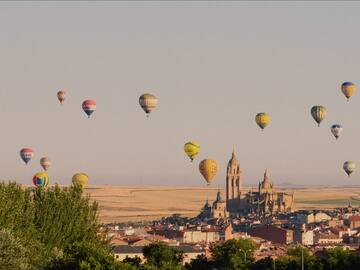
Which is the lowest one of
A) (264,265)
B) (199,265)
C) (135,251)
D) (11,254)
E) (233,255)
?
(11,254)

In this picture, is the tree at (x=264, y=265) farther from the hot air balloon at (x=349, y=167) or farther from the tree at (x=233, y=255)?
the hot air balloon at (x=349, y=167)

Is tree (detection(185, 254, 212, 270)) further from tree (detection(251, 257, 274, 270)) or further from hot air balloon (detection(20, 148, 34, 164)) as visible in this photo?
hot air balloon (detection(20, 148, 34, 164))

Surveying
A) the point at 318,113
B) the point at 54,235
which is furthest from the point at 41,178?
the point at 54,235

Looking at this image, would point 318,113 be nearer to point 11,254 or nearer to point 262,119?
point 262,119

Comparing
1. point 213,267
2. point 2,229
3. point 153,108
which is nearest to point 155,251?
point 213,267

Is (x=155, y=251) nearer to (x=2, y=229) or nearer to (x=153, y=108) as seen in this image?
(x=153, y=108)

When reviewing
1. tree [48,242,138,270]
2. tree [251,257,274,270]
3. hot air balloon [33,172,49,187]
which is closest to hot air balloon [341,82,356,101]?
tree [251,257,274,270]
